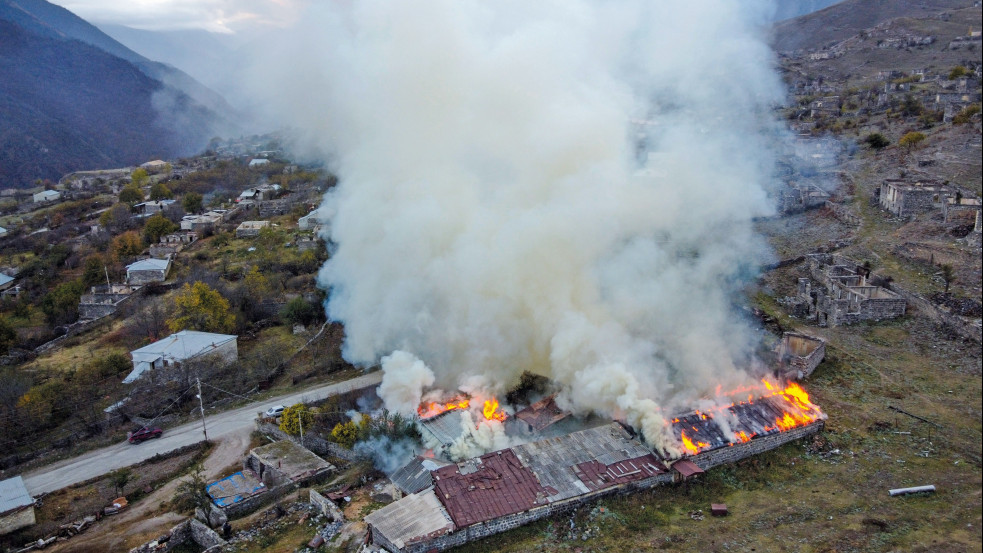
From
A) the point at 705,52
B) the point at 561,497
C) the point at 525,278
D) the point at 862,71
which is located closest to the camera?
the point at 561,497

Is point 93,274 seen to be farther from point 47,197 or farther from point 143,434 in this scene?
point 47,197

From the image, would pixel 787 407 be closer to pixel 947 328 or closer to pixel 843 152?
pixel 947 328

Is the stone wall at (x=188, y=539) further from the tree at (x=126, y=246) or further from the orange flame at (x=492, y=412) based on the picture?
the tree at (x=126, y=246)

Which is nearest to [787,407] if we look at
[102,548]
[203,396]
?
[102,548]

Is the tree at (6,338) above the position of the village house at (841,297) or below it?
above

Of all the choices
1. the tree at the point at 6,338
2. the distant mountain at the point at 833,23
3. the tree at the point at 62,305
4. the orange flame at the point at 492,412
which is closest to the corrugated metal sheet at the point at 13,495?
the orange flame at the point at 492,412
